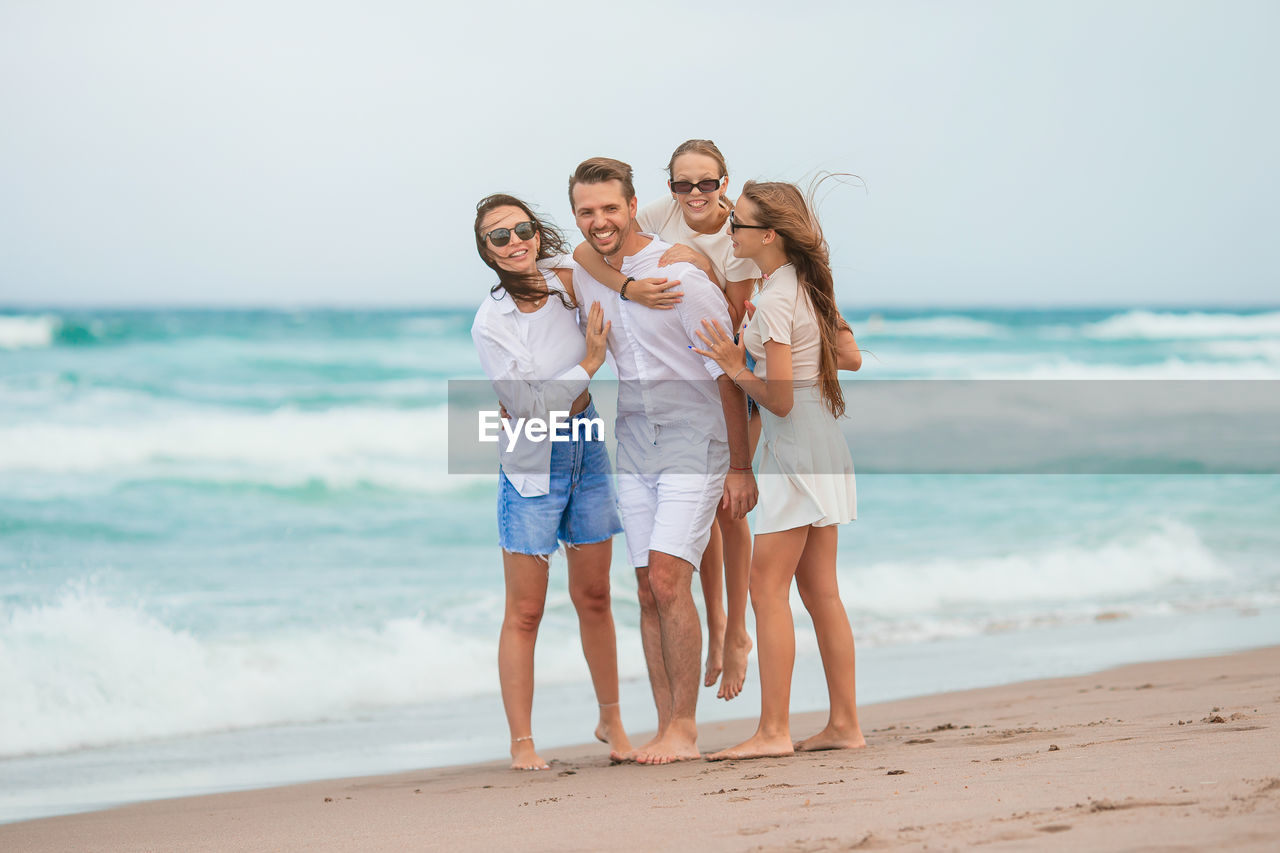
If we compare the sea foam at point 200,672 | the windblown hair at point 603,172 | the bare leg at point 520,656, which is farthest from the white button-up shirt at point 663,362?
the sea foam at point 200,672

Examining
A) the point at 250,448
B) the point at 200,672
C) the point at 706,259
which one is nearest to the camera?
the point at 706,259

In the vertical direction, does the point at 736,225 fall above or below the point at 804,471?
above

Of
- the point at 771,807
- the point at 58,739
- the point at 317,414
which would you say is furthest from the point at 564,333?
the point at 317,414

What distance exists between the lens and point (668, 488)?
155 inches

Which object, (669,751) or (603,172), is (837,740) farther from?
(603,172)

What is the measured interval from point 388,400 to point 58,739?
12730 mm

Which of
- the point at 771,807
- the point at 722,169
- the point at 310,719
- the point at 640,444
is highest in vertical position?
the point at 722,169

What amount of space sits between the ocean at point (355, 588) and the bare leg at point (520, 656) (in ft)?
2.17

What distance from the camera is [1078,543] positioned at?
384 inches

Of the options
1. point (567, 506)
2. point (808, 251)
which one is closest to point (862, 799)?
point (567, 506)

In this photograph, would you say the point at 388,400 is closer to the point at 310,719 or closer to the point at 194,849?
the point at 310,719

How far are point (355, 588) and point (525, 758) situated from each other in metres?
4.11

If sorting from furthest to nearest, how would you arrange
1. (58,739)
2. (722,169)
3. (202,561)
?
1. (202,561)
2. (58,739)
3. (722,169)

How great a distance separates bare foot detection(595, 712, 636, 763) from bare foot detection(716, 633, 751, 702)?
0.45 meters
